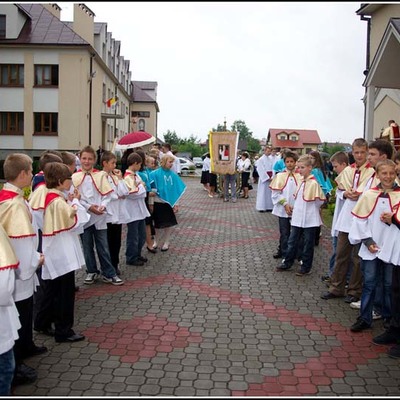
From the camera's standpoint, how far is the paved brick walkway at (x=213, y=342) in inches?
170

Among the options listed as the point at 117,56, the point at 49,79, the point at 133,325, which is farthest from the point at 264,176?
A: the point at 117,56

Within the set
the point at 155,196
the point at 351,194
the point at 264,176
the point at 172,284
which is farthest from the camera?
the point at 264,176

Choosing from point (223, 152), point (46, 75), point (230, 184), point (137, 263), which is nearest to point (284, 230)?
point (137, 263)

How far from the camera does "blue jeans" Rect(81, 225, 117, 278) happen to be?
722 cm

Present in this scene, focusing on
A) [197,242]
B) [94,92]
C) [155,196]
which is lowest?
[197,242]

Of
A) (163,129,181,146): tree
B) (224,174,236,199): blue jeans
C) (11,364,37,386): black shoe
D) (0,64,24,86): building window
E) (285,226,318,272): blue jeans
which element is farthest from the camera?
(163,129,181,146): tree

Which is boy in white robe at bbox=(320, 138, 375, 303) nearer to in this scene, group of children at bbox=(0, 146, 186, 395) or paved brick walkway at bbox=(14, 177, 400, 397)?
paved brick walkway at bbox=(14, 177, 400, 397)

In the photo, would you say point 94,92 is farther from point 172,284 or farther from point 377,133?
point 172,284

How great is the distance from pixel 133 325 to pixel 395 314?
2.77 metres

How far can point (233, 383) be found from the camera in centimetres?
433

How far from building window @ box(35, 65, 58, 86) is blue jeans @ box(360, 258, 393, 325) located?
35.3 m

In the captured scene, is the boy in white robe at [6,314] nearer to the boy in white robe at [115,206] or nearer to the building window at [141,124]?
the boy in white robe at [115,206]

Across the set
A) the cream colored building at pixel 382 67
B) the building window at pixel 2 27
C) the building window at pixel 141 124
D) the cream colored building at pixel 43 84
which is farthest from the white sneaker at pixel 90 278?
the building window at pixel 141 124

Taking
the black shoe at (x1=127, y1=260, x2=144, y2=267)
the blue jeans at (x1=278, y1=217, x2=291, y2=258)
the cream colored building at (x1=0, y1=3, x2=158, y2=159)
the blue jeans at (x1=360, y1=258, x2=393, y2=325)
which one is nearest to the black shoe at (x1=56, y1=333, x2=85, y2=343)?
the blue jeans at (x1=360, y1=258, x2=393, y2=325)
